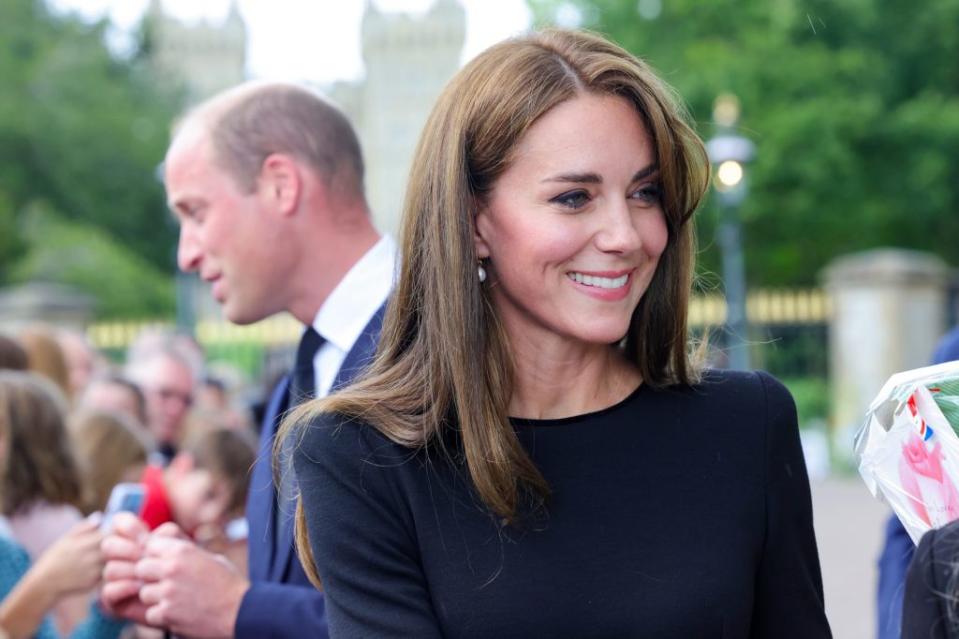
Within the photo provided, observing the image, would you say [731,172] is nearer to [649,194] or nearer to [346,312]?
[346,312]

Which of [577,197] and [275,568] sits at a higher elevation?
[577,197]

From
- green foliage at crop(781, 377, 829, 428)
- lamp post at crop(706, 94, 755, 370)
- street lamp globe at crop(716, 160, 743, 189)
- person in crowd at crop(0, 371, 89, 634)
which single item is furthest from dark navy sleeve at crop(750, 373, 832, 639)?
green foliage at crop(781, 377, 829, 428)

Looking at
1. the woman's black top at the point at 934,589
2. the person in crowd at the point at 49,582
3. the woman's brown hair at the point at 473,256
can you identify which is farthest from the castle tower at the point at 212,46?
the woman's black top at the point at 934,589

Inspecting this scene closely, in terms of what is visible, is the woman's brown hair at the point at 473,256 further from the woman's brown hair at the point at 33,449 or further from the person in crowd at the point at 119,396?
the person in crowd at the point at 119,396

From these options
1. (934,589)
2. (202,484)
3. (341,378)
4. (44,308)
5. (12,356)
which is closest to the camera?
(934,589)

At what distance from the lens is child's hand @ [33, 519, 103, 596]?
10.6 ft

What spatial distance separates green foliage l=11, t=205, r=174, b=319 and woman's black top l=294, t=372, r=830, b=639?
30.6 meters

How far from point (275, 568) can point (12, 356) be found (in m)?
2.89

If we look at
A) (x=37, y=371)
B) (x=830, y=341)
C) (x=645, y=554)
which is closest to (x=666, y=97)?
Answer: (x=645, y=554)

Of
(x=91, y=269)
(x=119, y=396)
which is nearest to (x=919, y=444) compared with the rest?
(x=119, y=396)

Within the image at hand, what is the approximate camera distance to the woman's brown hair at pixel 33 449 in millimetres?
4441

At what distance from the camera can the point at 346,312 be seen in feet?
10.2

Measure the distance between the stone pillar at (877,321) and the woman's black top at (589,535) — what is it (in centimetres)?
1397

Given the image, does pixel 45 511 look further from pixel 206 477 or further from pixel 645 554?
pixel 645 554
